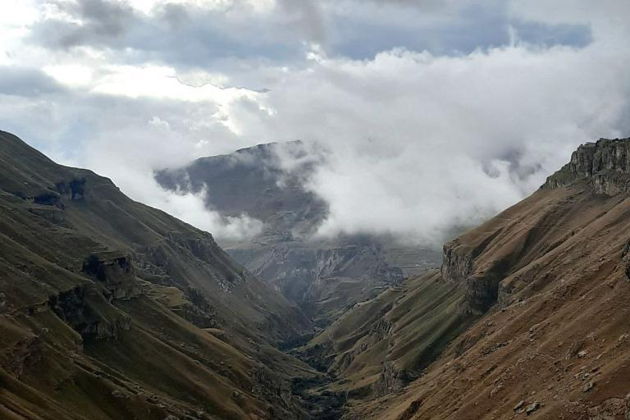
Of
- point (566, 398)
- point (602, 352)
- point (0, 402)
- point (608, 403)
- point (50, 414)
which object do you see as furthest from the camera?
point (50, 414)

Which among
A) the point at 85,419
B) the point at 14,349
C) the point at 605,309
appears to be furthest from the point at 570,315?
the point at 14,349

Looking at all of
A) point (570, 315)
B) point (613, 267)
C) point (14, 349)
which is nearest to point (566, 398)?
point (570, 315)

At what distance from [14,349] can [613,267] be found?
19303 cm

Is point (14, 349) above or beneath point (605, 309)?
above

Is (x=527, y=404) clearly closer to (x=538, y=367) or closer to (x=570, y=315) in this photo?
(x=538, y=367)

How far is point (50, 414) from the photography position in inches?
6786

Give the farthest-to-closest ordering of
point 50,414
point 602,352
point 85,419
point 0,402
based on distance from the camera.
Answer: point 85,419
point 50,414
point 0,402
point 602,352

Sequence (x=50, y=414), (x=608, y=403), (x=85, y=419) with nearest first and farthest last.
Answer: (x=608, y=403) < (x=50, y=414) < (x=85, y=419)

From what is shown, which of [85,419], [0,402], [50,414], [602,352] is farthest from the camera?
[85,419]

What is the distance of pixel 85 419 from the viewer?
631 ft

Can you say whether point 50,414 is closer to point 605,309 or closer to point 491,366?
point 491,366

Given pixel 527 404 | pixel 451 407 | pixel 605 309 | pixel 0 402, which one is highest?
pixel 0 402

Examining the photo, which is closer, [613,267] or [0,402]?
[0,402]

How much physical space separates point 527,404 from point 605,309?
39079mm
